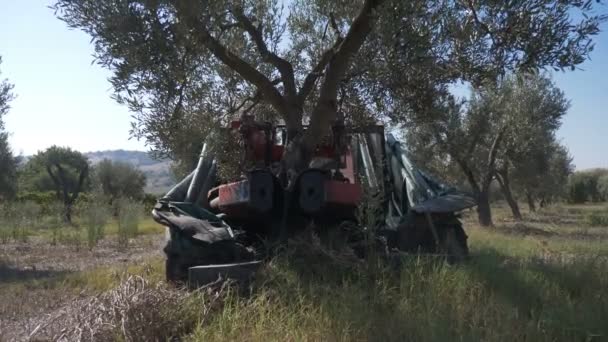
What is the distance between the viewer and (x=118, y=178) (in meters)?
49.8

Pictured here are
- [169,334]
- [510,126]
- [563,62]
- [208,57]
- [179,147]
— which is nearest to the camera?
[169,334]

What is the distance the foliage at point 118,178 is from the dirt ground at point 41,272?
35165mm

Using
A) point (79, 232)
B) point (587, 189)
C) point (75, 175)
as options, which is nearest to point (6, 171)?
point (79, 232)

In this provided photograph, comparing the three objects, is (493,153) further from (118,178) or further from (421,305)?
(118,178)

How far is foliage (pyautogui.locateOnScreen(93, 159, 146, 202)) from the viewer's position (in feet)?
159

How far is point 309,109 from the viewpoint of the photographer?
7.77 metres

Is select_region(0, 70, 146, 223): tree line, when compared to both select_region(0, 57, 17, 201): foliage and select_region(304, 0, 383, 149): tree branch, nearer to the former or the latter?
select_region(0, 57, 17, 201): foliage

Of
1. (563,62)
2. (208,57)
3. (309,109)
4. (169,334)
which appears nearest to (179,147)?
(208,57)

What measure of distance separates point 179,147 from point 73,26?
164 centimetres

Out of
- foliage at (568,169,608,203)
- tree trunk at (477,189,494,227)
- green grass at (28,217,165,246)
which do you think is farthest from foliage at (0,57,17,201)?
foliage at (568,169,608,203)

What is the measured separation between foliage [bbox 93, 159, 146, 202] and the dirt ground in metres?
35.2

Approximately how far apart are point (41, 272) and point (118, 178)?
42.6 meters

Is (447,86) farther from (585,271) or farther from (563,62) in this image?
(585,271)

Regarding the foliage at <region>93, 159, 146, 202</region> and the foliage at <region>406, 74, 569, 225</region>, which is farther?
the foliage at <region>93, 159, 146, 202</region>
